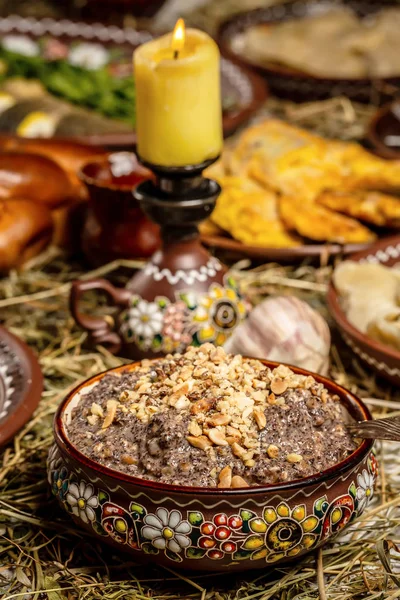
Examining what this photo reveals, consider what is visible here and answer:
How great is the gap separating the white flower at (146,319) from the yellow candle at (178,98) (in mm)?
274

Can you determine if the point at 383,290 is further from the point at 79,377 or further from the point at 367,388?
the point at 79,377

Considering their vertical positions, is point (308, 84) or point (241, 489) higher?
point (241, 489)

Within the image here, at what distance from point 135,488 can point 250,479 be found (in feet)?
0.47

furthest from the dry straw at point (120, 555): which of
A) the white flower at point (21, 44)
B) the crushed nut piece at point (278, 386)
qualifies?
the white flower at point (21, 44)

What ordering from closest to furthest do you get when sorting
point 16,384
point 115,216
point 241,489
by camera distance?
1. point 241,489
2. point 16,384
3. point 115,216

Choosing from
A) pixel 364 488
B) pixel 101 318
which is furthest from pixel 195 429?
pixel 101 318

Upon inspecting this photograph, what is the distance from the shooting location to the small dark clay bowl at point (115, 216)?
6.35 ft

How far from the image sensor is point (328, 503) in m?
1.04

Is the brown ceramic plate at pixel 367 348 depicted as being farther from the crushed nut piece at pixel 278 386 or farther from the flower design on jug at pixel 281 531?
the flower design on jug at pixel 281 531

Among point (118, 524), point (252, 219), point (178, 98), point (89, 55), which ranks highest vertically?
point (178, 98)

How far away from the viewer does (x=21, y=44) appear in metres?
3.55

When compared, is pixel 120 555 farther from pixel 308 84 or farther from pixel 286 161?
pixel 308 84

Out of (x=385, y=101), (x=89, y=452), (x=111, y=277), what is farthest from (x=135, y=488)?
(x=385, y=101)

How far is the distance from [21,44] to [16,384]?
249 cm
